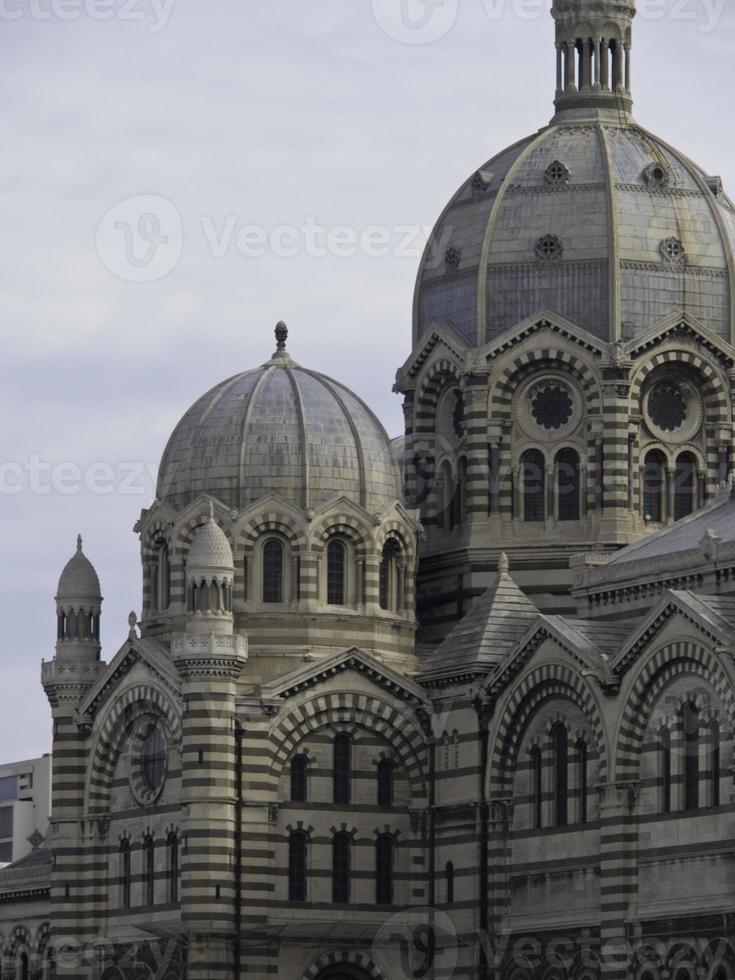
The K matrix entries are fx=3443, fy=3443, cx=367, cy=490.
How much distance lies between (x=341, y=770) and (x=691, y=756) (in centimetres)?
1193

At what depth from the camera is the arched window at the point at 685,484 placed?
318 ft

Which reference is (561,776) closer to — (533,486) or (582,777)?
(582,777)

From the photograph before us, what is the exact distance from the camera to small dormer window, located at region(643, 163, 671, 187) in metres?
98.3

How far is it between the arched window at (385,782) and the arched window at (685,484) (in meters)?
11.9

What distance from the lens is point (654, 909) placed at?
8244cm

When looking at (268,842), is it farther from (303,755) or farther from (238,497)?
(238,497)

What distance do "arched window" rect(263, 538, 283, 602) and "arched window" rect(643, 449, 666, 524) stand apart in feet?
36.5

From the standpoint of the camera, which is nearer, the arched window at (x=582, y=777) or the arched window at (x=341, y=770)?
the arched window at (x=582, y=777)

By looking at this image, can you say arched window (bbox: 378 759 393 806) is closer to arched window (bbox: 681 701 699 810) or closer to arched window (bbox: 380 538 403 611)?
arched window (bbox: 380 538 403 611)

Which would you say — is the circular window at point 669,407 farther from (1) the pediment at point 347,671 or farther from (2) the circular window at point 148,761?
(2) the circular window at point 148,761

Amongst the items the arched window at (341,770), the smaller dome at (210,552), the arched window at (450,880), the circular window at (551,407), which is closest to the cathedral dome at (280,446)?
the smaller dome at (210,552)

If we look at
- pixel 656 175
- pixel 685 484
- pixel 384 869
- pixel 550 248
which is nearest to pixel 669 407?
pixel 685 484

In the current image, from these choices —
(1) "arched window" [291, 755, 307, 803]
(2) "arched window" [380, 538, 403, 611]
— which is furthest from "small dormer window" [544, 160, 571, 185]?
(1) "arched window" [291, 755, 307, 803]

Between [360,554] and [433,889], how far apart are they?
915 centimetres
